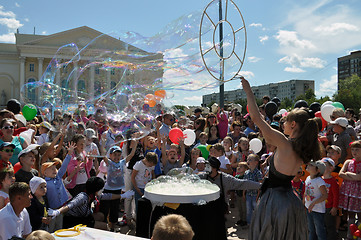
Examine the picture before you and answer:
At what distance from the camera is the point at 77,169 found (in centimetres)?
577

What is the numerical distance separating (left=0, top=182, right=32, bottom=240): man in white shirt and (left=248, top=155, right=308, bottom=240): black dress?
2.74 meters

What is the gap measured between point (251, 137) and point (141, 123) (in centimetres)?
346

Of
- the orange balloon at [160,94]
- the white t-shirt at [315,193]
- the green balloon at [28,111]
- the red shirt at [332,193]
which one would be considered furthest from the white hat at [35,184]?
the green balloon at [28,111]

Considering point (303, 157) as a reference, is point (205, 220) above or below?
below

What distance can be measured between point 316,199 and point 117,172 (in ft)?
12.5

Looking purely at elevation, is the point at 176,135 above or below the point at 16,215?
above

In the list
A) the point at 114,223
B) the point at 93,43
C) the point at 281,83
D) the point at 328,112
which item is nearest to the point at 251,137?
the point at 328,112

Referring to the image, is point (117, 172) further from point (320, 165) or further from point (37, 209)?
point (320, 165)

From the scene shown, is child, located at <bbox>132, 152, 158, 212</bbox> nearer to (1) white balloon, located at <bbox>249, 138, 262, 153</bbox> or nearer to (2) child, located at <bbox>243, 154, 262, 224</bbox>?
(2) child, located at <bbox>243, 154, 262, 224</bbox>

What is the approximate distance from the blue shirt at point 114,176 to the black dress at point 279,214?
3.72 meters

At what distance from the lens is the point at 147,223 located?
3.95 meters

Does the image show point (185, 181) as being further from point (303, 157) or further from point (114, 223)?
point (114, 223)

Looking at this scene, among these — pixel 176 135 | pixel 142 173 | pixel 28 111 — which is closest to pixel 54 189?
pixel 142 173

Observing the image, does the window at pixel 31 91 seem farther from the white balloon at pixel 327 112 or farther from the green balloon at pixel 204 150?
the white balloon at pixel 327 112
